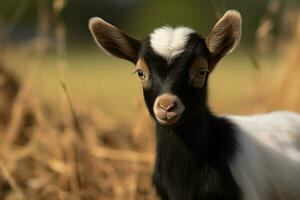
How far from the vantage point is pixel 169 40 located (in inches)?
157

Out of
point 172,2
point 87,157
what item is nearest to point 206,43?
point 87,157

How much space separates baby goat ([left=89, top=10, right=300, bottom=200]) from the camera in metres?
3.93

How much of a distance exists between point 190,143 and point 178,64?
494 millimetres

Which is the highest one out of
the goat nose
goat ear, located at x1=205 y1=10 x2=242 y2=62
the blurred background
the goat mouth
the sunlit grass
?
goat ear, located at x1=205 y1=10 x2=242 y2=62

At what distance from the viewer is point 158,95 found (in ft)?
12.7

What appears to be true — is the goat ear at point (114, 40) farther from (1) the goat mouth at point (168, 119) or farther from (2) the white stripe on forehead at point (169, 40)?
(1) the goat mouth at point (168, 119)

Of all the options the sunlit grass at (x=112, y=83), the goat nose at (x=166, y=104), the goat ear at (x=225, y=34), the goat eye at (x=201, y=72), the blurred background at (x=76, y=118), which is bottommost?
the sunlit grass at (x=112, y=83)

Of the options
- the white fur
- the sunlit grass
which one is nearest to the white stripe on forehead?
the white fur

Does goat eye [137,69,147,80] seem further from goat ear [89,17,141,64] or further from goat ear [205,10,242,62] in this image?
goat ear [205,10,242,62]

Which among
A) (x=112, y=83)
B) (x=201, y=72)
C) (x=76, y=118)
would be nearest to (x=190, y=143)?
(x=201, y=72)

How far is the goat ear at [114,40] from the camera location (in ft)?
13.9

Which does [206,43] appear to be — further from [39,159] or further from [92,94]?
[92,94]

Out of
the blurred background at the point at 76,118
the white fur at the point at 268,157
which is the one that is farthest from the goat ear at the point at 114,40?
the white fur at the point at 268,157

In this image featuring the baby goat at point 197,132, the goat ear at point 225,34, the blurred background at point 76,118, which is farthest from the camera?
the blurred background at point 76,118
